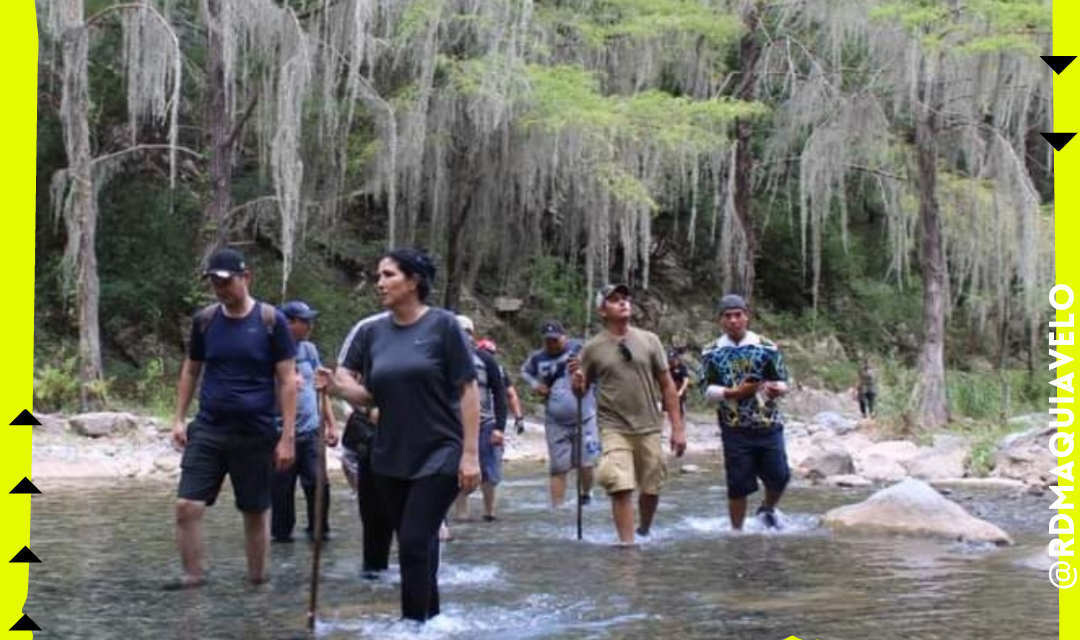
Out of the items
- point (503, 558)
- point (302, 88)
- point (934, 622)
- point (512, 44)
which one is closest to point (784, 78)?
point (512, 44)

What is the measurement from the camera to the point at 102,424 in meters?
16.4

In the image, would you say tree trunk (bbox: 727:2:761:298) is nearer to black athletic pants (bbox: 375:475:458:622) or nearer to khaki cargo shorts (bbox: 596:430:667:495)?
khaki cargo shorts (bbox: 596:430:667:495)

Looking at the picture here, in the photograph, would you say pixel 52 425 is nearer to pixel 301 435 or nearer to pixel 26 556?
pixel 301 435

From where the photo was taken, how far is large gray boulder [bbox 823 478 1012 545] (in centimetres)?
959

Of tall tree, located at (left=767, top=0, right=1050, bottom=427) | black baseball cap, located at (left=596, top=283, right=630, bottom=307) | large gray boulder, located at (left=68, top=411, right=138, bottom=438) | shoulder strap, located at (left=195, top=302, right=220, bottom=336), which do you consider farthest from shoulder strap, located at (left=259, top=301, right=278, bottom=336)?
tall tree, located at (left=767, top=0, right=1050, bottom=427)

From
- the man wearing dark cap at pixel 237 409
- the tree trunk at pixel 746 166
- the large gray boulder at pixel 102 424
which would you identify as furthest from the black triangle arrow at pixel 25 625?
the tree trunk at pixel 746 166

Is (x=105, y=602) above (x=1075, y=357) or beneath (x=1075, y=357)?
beneath

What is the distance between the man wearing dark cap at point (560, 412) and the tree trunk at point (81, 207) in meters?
9.14

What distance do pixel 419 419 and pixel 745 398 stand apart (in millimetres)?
4016

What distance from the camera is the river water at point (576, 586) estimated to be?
646 centimetres

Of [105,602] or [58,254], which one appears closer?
[105,602]

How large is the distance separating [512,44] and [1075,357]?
→ 15239mm

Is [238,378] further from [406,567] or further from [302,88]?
[302,88]

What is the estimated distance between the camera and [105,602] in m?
7.16
